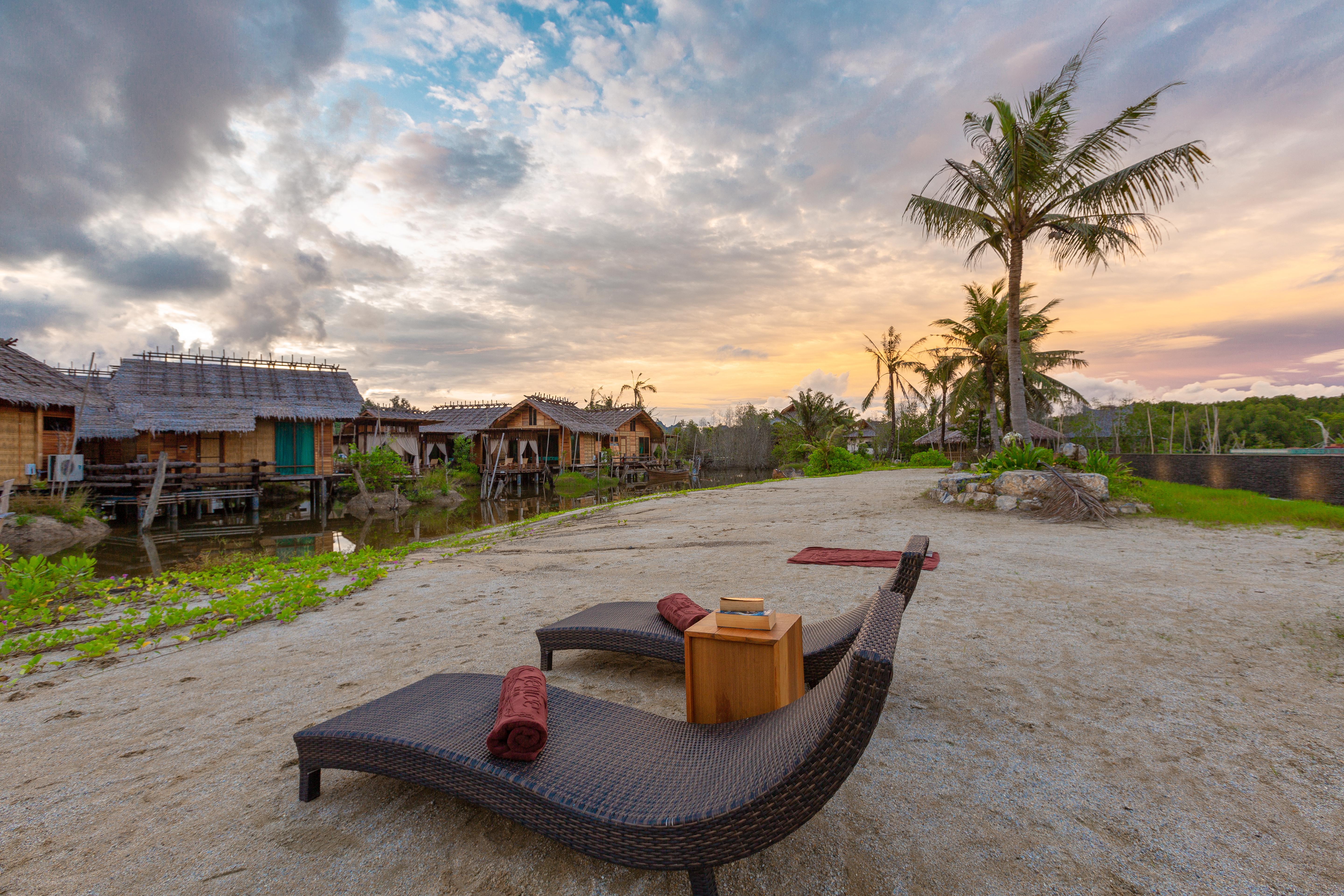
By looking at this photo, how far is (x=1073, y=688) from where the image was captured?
293 centimetres

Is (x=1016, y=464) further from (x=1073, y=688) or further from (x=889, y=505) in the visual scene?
(x=1073, y=688)

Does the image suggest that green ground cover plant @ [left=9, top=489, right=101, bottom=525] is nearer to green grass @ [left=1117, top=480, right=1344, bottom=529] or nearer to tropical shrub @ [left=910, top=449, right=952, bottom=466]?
green grass @ [left=1117, top=480, right=1344, bottom=529]

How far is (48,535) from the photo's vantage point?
471 inches

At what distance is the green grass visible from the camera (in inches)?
297

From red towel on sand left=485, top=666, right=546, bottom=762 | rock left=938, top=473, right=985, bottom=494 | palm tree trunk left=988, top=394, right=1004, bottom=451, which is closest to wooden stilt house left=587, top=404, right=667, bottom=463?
palm tree trunk left=988, top=394, right=1004, bottom=451

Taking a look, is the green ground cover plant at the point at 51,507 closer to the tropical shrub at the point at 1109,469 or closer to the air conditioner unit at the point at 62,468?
the air conditioner unit at the point at 62,468

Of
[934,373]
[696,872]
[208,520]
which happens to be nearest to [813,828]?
[696,872]

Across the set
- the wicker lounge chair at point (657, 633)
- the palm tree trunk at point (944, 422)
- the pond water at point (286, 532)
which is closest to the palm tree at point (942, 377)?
the palm tree trunk at point (944, 422)

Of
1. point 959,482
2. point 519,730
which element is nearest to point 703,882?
point 519,730

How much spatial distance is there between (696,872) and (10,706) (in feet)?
13.8

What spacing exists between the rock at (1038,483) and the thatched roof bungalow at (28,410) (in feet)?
75.0

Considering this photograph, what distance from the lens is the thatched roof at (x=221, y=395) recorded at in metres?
18.5

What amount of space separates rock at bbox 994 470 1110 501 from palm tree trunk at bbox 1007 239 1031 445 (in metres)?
1.36

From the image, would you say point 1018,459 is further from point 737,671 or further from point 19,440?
point 19,440
